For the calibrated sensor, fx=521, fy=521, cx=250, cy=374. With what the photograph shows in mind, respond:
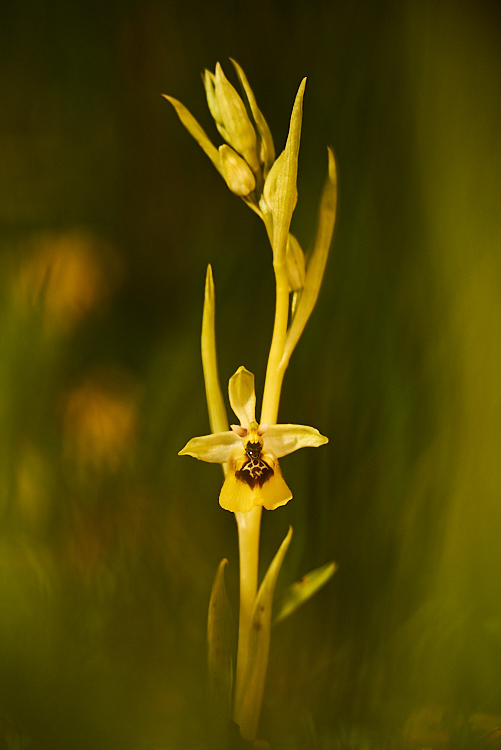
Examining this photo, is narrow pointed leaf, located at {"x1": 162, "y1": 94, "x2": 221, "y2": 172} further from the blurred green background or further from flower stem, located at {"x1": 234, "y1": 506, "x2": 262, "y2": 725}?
flower stem, located at {"x1": 234, "y1": 506, "x2": 262, "y2": 725}

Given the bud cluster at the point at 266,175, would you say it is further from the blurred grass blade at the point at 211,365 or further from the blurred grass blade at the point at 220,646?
the blurred grass blade at the point at 220,646

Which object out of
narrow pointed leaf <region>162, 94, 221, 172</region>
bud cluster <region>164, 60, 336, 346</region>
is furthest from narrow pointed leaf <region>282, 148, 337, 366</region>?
narrow pointed leaf <region>162, 94, 221, 172</region>

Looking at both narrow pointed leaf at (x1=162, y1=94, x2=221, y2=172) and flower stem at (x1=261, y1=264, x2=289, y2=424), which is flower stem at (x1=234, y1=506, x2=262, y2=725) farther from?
narrow pointed leaf at (x1=162, y1=94, x2=221, y2=172)

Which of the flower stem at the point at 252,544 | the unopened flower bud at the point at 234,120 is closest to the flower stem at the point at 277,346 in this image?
the flower stem at the point at 252,544

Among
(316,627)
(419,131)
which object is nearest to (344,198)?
(419,131)

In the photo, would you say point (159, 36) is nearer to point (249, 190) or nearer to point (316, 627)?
point (249, 190)

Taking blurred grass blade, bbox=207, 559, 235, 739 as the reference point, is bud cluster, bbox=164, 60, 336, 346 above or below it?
above

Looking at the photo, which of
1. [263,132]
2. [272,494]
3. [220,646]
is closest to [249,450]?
[272,494]

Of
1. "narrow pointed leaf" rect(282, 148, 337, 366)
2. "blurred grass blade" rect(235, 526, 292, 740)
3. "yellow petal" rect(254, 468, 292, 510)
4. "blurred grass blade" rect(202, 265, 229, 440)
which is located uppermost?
"narrow pointed leaf" rect(282, 148, 337, 366)
